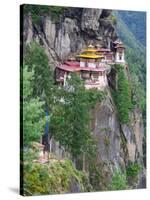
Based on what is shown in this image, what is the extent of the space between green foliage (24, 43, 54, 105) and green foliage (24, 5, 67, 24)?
0.32m

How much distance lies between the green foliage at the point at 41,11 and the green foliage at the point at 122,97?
1028mm

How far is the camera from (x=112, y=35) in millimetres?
9812

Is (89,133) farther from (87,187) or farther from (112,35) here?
(112,35)

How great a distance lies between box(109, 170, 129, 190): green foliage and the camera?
9742 millimetres

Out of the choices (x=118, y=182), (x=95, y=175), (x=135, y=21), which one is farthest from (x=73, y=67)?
(x=118, y=182)

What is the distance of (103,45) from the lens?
9695mm

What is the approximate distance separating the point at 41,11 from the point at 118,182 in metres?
2.28

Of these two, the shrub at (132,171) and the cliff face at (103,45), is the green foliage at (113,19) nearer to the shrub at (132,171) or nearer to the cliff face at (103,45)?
the cliff face at (103,45)

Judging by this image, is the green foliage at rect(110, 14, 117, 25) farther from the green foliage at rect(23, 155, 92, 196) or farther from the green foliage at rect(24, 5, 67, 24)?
the green foliage at rect(23, 155, 92, 196)

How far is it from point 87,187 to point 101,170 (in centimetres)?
28

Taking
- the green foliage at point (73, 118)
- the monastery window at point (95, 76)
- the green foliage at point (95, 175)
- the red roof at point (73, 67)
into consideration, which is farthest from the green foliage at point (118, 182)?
the red roof at point (73, 67)

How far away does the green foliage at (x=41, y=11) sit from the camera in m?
9.13

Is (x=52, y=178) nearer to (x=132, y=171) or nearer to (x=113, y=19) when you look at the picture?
(x=132, y=171)

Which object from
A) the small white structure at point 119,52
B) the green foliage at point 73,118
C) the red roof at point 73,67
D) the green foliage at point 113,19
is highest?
the green foliage at point 113,19
